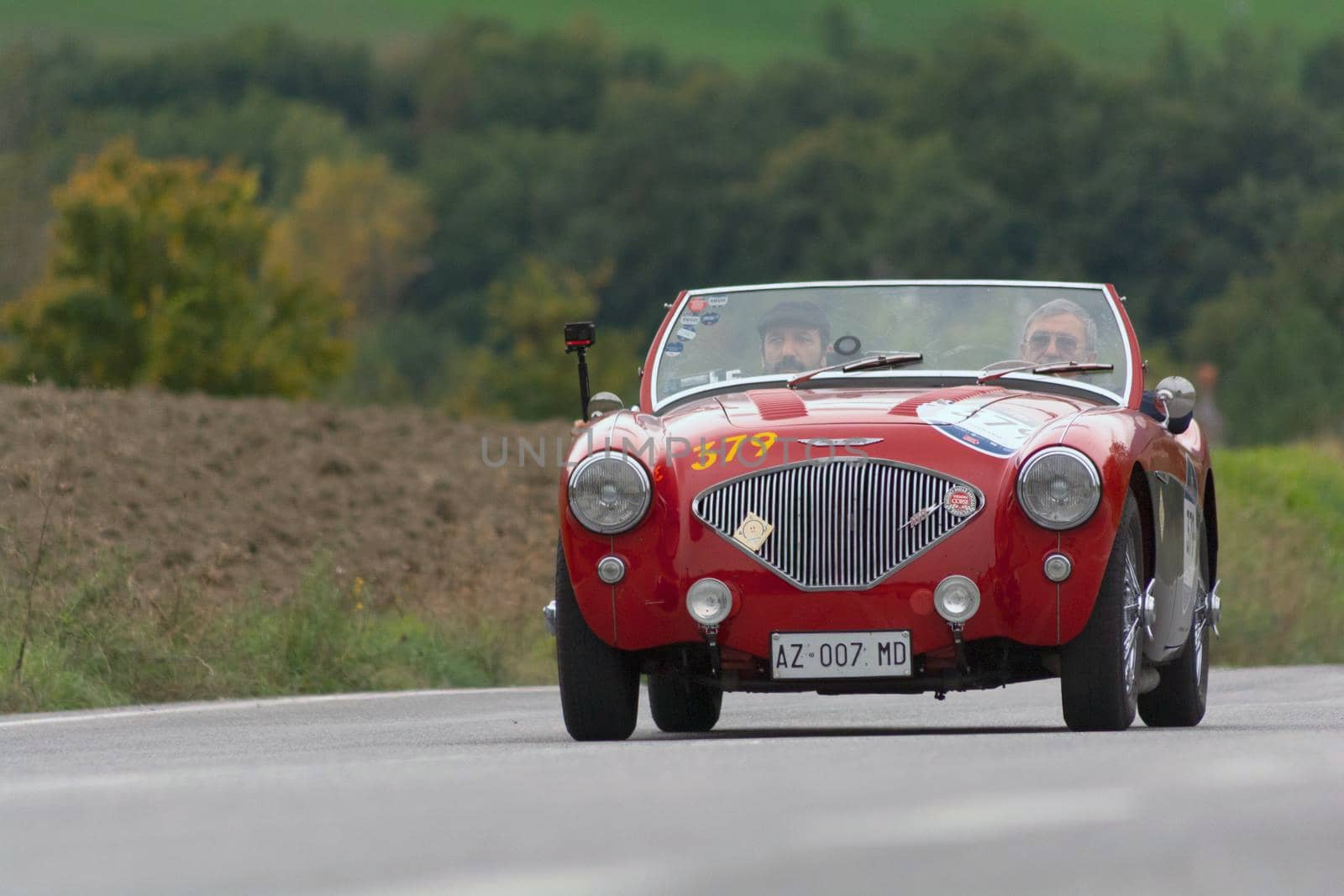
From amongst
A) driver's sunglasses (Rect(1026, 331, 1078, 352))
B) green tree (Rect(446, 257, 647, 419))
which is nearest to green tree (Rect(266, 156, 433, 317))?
green tree (Rect(446, 257, 647, 419))

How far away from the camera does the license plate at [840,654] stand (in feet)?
26.2

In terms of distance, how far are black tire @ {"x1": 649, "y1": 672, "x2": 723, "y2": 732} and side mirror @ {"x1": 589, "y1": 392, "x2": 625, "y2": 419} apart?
3.38 feet

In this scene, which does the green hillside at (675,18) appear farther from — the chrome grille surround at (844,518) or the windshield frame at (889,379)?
the chrome grille surround at (844,518)

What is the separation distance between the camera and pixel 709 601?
26.6ft

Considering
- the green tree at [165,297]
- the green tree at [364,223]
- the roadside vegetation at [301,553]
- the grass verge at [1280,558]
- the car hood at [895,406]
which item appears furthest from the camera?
the green tree at [364,223]

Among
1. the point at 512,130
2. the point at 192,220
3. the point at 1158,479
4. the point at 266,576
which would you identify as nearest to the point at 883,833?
the point at 1158,479

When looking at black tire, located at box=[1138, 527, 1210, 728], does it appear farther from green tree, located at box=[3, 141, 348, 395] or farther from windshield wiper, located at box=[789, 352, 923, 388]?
green tree, located at box=[3, 141, 348, 395]

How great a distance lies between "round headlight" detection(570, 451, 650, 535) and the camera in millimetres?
8156

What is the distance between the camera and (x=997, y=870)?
4.64 meters

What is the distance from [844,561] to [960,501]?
16.3 inches

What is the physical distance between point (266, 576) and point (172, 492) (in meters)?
2.35

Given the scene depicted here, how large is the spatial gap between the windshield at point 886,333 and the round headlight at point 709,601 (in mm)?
1425

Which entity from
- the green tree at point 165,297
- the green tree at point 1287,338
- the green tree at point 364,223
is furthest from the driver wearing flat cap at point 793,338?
the green tree at point 364,223

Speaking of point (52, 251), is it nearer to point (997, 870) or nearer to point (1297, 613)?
point (1297, 613)
